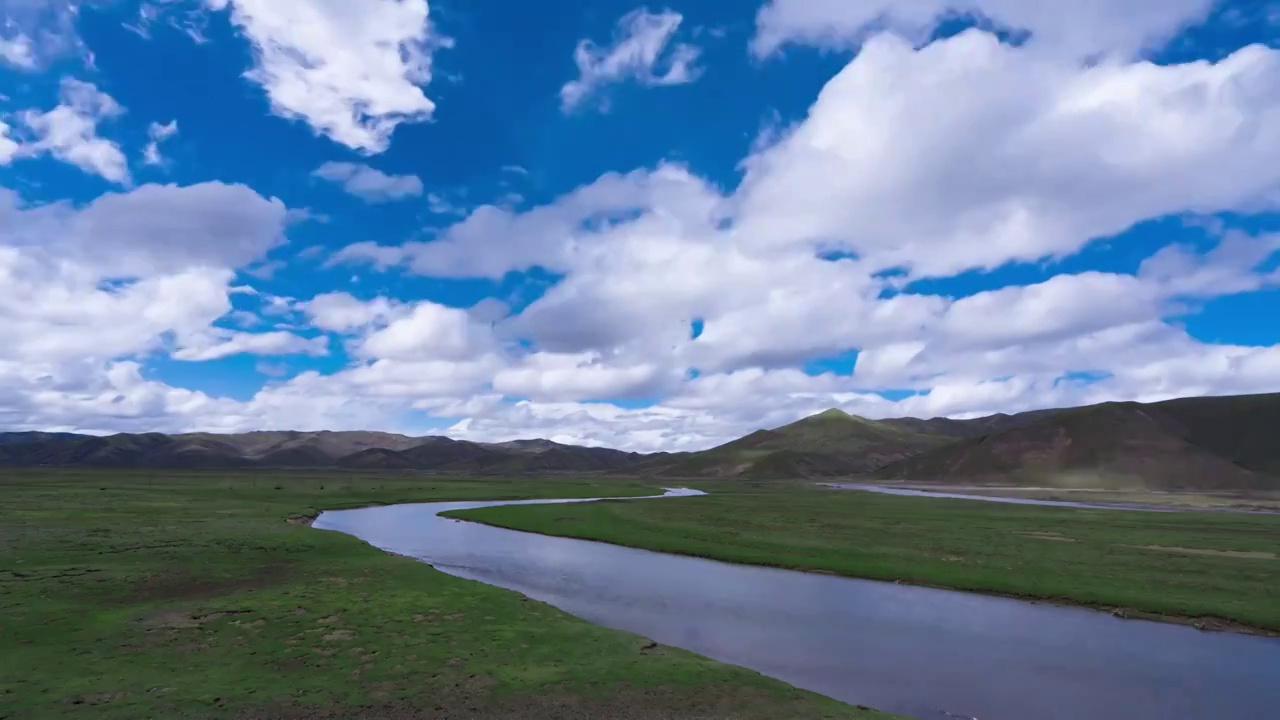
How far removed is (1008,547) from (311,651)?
5537 cm

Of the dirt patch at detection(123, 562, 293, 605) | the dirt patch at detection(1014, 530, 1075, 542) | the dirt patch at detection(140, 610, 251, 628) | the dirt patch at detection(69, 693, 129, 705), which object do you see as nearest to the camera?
the dirt patch at detection(69, 693, 129, 705)

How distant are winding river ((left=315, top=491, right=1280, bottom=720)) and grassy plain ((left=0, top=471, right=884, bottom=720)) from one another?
4.09 metres

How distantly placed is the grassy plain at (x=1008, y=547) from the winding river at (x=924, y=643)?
3528mm

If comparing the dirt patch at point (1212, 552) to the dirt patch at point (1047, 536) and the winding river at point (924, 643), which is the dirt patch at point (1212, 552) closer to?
the dirt patch at point (1047, 536)

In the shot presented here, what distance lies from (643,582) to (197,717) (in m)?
29.5

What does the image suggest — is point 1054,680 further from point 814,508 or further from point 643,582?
point 814,508

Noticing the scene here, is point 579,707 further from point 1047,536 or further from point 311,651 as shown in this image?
point 1047,536

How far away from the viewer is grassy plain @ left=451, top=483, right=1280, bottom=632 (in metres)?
39.3

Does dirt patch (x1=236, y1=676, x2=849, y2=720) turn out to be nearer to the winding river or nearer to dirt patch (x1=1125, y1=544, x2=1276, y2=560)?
the winding river

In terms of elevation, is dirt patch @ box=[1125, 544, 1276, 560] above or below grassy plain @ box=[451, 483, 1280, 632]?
above

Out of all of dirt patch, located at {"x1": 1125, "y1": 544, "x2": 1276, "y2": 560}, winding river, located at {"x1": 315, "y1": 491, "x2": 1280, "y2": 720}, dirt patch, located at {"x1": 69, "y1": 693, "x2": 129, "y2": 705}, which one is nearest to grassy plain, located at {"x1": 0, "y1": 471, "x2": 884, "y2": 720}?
dirt patch, located at {"x1": 69, "y1": 693, "x2": 129, "y2": 705}

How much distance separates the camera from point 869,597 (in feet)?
133

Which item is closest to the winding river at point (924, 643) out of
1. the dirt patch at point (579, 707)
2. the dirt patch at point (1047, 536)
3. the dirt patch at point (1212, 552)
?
the dirt patch at point (579, 707)

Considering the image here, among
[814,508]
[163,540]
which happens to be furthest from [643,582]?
[814,508]
